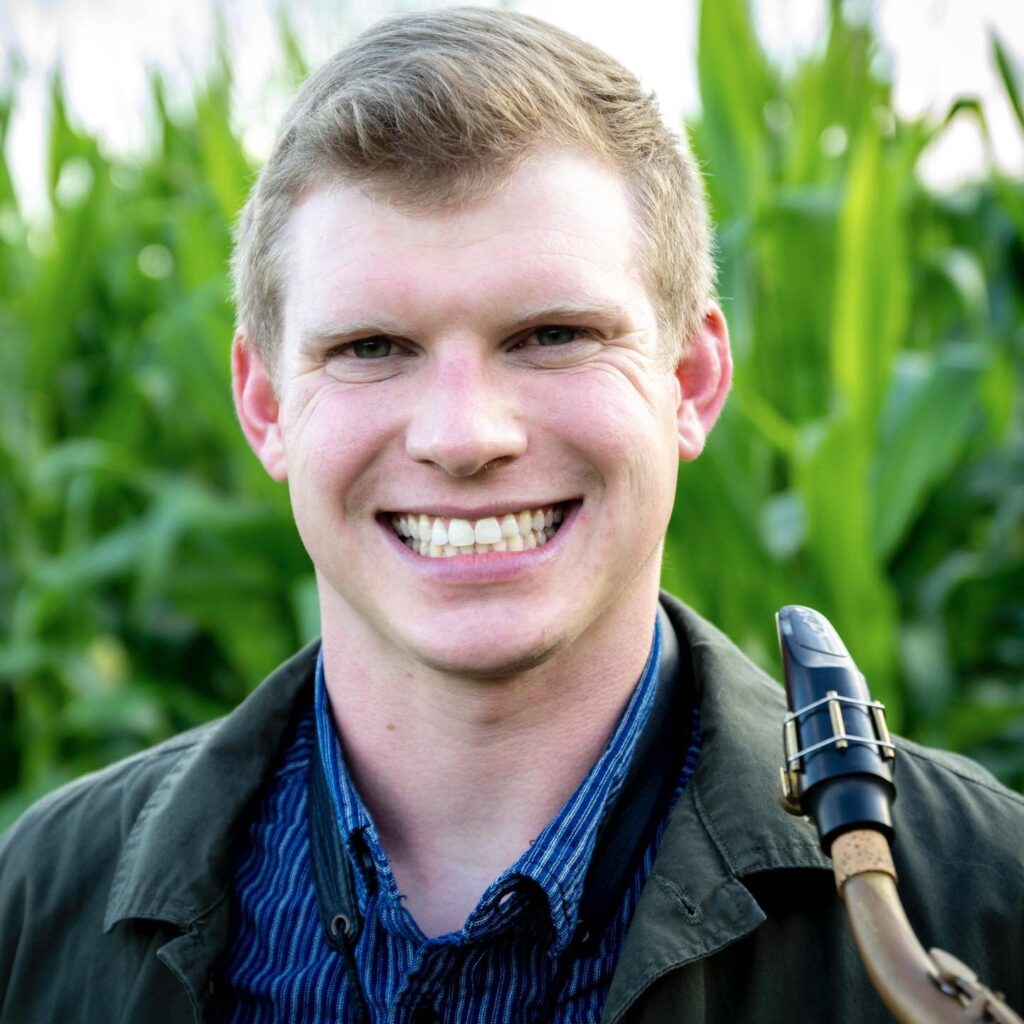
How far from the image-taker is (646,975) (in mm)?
1604

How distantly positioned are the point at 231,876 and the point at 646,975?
0.61 metres

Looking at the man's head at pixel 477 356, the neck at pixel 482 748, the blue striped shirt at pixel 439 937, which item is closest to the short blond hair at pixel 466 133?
the man's head at pixel 477 356

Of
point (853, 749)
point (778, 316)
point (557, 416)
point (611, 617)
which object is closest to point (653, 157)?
point (557, 416)

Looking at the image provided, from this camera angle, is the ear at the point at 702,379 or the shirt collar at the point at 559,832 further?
the ear at the point at 702,379

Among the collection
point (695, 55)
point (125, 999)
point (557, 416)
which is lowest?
point (125, 999)

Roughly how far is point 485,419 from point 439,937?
25.1 inches

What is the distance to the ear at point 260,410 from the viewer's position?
6.72 feet

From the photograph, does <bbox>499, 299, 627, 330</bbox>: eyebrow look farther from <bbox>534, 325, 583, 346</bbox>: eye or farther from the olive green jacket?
the olive green jacket

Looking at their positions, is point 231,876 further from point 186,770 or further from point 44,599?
point 44,599

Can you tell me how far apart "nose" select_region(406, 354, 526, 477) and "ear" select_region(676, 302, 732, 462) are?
1.13ft

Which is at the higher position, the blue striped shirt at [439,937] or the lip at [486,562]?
the lip at [486,562]

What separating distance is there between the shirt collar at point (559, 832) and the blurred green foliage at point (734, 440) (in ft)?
3.78

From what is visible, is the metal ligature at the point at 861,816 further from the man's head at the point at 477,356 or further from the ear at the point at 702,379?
the ear at the point at 702,379

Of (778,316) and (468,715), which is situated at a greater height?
(778,316)
